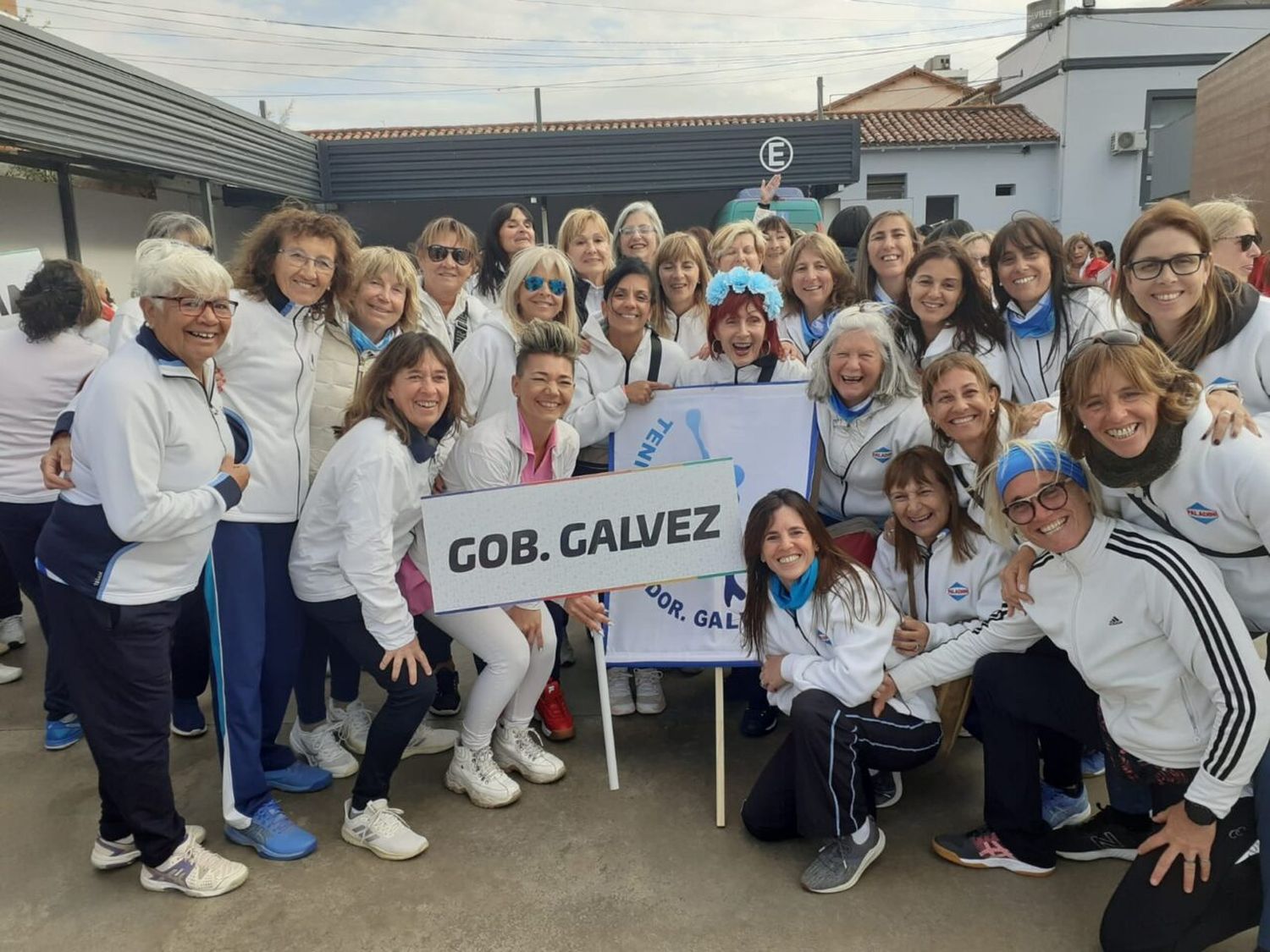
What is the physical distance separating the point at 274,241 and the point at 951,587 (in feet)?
9.23

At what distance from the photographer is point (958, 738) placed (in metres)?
3.98

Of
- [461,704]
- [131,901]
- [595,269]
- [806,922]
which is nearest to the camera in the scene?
[806,922]

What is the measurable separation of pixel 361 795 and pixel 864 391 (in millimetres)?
2512

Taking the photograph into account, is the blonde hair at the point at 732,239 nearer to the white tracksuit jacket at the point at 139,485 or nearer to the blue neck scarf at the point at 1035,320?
the blue neck scarf at the point at 1035,320

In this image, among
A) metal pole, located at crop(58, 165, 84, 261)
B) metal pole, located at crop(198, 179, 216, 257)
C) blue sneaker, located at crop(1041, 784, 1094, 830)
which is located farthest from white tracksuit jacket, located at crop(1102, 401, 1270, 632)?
metal pole, located at crop(198, 179, 216, 257)

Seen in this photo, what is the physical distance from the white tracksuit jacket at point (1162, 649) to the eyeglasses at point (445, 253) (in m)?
3.16

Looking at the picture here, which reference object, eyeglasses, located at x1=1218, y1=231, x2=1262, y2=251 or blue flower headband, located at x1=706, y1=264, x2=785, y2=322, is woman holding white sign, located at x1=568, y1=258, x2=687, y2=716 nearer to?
blue flower headband, located at x1=706, y1=264, x2=785, y2=322

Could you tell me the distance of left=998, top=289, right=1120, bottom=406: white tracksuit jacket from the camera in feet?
12.3

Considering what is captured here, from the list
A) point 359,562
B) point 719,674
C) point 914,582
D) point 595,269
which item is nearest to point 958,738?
point 914,582

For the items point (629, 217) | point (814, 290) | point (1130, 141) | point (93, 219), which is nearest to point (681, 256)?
point (814, 290)

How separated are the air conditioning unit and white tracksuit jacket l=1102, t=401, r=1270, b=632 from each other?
90.9ft

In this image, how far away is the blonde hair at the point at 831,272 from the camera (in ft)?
15.1

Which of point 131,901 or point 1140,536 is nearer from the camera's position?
point 1140,536

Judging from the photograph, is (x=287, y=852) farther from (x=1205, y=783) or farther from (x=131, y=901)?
(x=1205, y=783)
